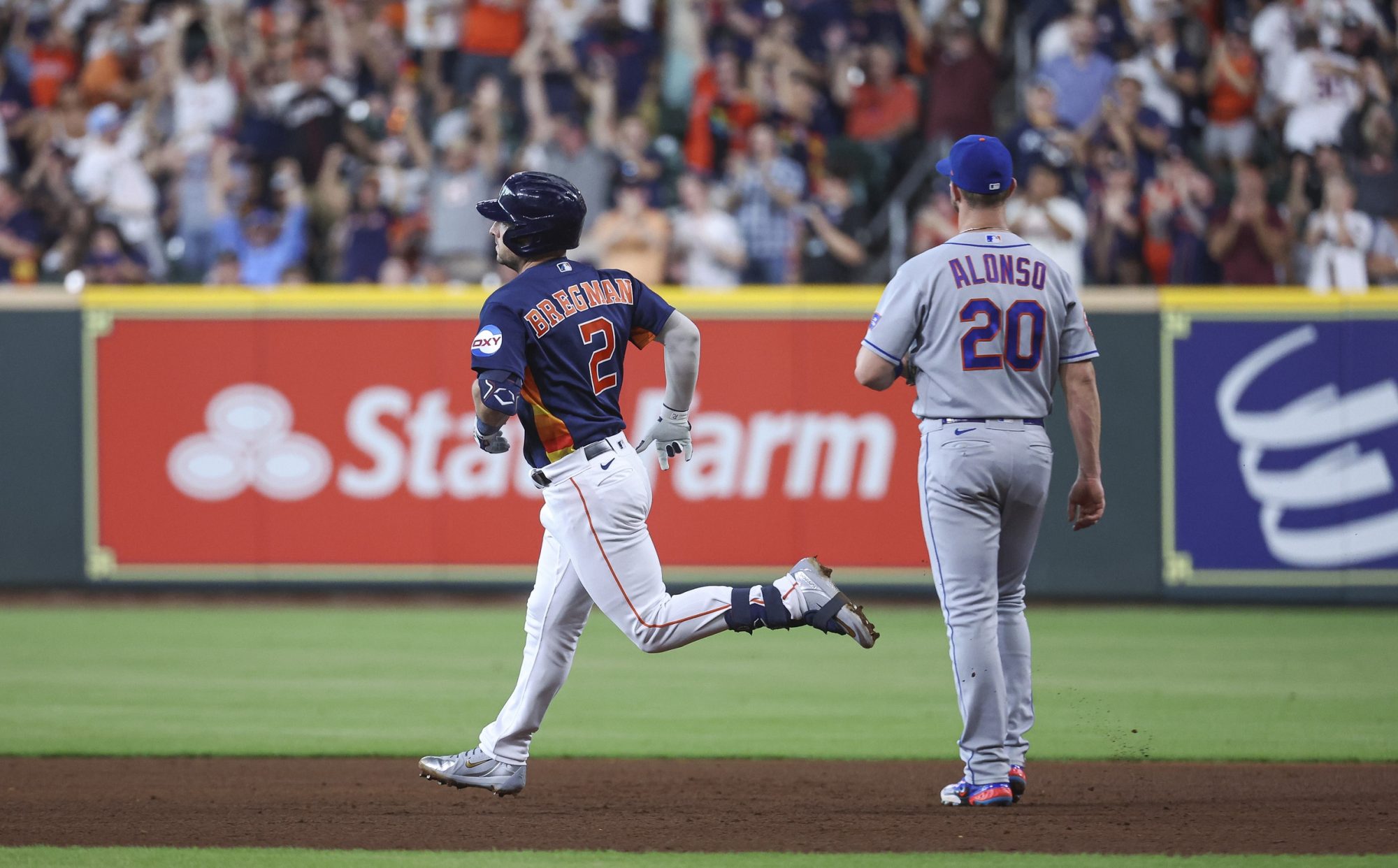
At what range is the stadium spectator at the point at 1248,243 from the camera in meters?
14.1

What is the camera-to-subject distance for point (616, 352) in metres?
6.45

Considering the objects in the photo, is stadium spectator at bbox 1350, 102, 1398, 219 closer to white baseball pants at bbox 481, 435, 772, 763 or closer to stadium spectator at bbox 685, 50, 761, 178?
stadium spectator at bbox 685, 50, 761, 178

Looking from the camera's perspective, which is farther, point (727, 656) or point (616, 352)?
point (727, 656)

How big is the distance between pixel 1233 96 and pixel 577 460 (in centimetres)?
1091

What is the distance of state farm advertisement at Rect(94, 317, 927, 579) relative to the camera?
43.9 ft

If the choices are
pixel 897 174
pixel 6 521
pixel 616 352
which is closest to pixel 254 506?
pixel 6 521

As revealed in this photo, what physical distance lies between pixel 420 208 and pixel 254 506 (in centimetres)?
323

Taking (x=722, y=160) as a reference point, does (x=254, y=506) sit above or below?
below

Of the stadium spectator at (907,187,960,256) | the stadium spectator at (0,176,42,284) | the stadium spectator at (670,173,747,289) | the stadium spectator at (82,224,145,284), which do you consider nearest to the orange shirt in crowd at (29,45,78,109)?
the stadium spectator at (0,176,42,284)

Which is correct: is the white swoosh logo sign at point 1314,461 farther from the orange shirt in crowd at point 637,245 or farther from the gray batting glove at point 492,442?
the gray batting glove at point 492,442

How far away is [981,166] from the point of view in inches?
243

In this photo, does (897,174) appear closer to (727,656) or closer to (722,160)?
(722,160)

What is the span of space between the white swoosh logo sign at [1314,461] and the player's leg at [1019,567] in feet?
23.0

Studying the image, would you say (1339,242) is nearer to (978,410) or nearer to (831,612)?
(978,410)
